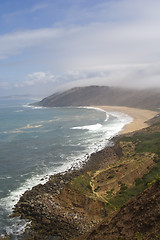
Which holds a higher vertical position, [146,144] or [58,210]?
[146,144]

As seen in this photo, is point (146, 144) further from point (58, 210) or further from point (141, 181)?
point (58, 210)

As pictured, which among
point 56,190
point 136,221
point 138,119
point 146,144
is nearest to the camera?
point 136,221

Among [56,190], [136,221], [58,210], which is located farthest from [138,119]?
[136,221]

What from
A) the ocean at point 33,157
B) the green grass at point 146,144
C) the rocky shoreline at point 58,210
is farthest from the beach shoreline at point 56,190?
the green grass at point 146,144

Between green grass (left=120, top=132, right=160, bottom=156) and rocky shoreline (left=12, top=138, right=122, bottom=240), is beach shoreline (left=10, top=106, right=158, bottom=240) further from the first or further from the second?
green grass (left=120, top=132, right=160, bottom=156)

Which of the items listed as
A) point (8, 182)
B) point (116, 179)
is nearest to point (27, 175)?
point (8, 182)

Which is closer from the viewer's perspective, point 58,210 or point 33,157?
point 58,210

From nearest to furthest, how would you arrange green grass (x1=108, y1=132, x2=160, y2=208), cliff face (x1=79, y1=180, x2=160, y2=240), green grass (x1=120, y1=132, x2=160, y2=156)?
cliff face (x1=79, y1=180, x2=160, y2=240) → green grass (x1=108, y1=132, x2=160, y2=208) → green grass (x1=120, y1=132, x2=160, y2=156)

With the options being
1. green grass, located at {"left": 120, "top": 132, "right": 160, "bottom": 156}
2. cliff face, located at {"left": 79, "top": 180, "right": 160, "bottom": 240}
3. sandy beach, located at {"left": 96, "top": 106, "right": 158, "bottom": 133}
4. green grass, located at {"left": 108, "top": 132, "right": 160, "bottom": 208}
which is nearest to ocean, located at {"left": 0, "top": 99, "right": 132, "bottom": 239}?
green grass, located at {"left": 120, "top": 132, "right": 160, "bottom": 156}

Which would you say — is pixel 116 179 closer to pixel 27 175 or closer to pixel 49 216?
pixel 49 216

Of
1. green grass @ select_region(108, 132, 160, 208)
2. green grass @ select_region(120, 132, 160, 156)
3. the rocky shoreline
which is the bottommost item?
the rocky shoreline
